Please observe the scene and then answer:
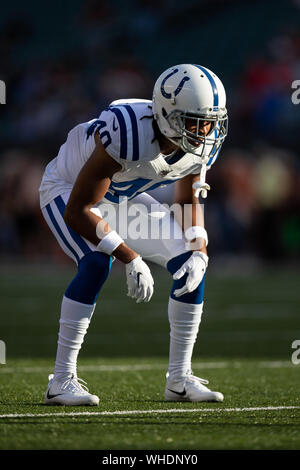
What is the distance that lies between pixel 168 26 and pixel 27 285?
25.8 feet

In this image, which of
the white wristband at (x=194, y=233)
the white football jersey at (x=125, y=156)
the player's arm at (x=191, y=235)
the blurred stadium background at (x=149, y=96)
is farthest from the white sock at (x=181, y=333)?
the blurred stadium background at (x=149, y=96)

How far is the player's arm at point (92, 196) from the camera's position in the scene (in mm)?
3225

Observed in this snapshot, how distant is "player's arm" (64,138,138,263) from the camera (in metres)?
3.22

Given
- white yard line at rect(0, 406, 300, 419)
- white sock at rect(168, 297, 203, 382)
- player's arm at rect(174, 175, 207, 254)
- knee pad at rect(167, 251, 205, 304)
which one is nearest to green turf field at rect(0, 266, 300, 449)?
white yard line at rect(0, 406, 300, 419)

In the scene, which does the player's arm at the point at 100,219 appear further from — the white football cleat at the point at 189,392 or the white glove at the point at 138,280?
the white football cleat at the point at 189,392

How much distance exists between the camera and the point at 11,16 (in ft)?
55.9

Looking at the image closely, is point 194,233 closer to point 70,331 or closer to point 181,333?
point 181,333

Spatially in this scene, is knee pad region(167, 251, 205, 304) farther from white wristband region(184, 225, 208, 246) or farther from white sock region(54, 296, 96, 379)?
white sock region(54, 296, 96, 379)

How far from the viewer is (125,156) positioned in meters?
3.24

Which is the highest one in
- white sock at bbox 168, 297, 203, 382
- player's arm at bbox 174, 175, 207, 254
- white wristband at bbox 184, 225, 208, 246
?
player's arm at bbox 174, 175, 207, 254

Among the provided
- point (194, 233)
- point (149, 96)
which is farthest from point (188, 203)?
point (149, 96)

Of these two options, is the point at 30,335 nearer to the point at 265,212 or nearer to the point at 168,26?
the point at 265,212

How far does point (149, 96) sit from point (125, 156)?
33.2 feet

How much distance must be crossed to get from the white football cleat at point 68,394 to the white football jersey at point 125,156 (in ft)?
2.32
